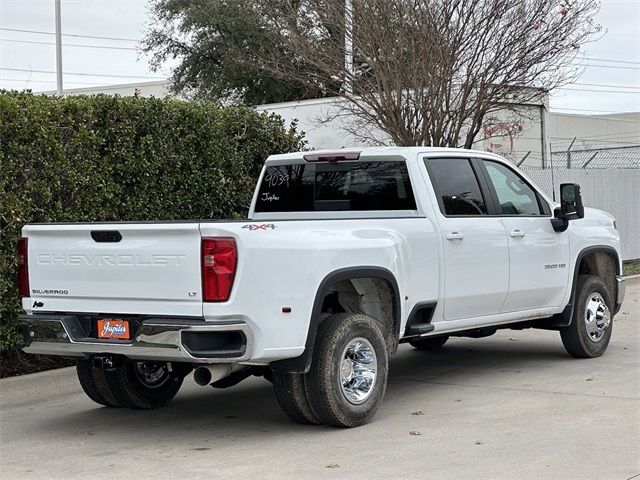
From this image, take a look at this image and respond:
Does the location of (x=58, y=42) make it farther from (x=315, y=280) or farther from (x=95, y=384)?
(x=315, y=280)

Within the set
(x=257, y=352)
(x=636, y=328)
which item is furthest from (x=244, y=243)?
(x=636, y=328)

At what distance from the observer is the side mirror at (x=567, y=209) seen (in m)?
9.92

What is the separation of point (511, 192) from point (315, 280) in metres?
3.10

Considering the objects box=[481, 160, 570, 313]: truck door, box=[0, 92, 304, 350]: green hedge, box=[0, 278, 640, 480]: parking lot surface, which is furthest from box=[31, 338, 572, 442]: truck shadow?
box=[0, 92, 304, 350]: green hedge

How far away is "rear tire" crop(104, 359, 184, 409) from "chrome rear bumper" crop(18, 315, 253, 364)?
2.61 ft

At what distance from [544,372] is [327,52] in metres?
8.48

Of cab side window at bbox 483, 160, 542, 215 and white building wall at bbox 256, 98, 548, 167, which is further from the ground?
white building wall at bbox 256, 98, 548, 167

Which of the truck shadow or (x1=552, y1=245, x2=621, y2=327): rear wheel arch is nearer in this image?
the truck shadow

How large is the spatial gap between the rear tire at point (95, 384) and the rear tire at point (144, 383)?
52 mm

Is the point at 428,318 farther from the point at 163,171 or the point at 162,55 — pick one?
the point at 162,55

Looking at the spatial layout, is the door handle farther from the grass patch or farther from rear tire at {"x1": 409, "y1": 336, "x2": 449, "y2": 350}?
the grass patch

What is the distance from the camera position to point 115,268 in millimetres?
7371

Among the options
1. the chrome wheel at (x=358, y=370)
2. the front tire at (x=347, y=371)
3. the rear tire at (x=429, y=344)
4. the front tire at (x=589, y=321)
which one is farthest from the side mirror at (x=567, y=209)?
the chrome wheel at (x=358, y=370)

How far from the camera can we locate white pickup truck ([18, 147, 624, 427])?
704 centimetres
